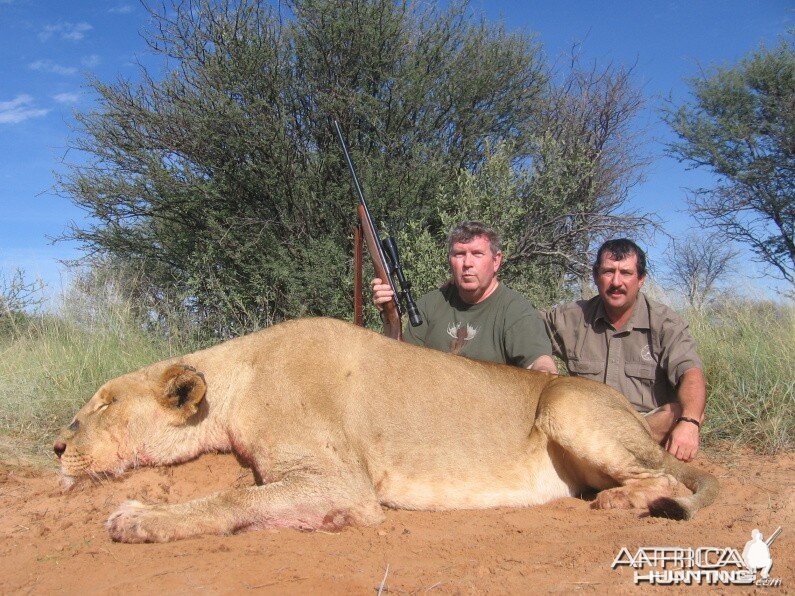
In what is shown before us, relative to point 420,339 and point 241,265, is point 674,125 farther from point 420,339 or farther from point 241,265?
point 420,339

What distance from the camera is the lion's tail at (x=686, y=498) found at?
3801mm

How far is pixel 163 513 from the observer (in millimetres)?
3512

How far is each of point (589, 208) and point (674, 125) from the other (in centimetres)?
594

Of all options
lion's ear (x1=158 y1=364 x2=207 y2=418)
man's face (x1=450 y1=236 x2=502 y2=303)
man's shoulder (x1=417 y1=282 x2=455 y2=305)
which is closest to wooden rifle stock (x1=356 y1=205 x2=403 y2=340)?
man's shoulder (x1=417 y1=282 x2=455 y2=305)

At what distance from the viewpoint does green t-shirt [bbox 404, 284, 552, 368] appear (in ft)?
18.5

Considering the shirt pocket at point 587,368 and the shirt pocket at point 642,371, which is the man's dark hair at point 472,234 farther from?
the shirt pocket at point 642,371

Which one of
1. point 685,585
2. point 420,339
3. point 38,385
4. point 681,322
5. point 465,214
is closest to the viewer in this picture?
point 685,585

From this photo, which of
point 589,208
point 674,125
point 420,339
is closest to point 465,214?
point 589,208

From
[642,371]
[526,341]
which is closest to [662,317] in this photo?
[642,371]

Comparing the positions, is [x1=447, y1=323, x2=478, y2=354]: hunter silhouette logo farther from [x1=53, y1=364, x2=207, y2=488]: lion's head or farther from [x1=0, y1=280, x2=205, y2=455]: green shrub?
[x1=0, y1=280, x2=205, y2=455]: green shrub

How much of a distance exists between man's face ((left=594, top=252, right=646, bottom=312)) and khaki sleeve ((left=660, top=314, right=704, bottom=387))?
14.1 inches

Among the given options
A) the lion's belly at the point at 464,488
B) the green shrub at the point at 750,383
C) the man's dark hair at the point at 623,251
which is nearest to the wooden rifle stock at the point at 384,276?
the man's dark hair at the point at 623,251

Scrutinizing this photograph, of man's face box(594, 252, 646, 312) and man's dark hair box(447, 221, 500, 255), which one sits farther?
man's dark hair box(447, 221, 500, 255)

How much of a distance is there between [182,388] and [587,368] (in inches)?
135
